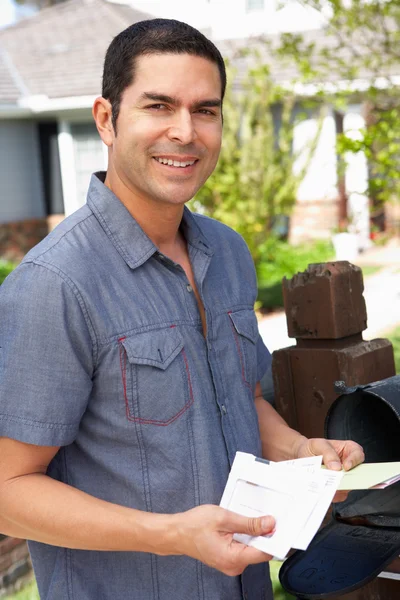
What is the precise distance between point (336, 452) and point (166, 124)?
911 mm

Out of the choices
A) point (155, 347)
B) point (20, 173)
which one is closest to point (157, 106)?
point (155, 347)

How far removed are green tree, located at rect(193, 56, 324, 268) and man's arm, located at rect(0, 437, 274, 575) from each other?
1001cm

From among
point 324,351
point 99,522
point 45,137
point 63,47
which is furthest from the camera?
point 63,47

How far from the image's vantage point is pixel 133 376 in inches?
73.9

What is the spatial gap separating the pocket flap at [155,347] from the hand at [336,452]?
0.45m

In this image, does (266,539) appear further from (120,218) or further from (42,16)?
(42,16)

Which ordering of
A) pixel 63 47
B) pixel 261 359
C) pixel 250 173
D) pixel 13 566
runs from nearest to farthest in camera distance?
1. pixel 261 359
2. pixel 13 566
3. pixel 250 173
4. pixel 63 47

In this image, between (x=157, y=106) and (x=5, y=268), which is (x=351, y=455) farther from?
(x=5, y=268)

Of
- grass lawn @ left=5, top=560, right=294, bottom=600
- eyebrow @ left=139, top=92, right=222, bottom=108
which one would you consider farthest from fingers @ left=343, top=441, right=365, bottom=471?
grass lawn @ left=5, top=560, right=294, bottom=600

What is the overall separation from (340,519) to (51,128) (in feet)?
51.4

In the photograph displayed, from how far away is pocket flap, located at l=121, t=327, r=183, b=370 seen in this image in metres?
1.88

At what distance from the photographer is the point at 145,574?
6.44ft

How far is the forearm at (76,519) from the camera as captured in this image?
1.73 m

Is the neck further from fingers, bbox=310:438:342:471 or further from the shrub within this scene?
the shrub
